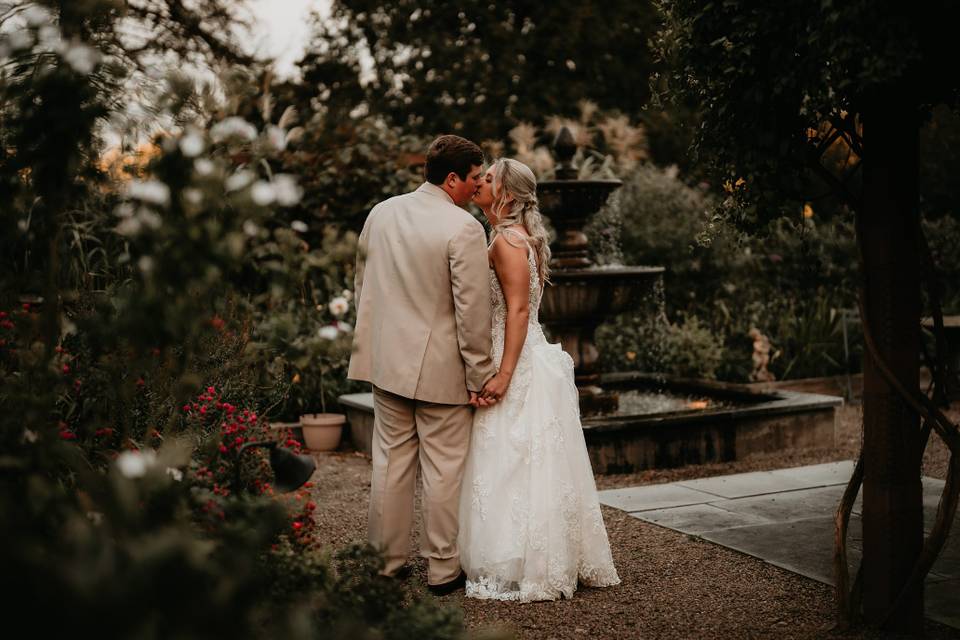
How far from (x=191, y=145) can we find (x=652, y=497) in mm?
Answer: 4527

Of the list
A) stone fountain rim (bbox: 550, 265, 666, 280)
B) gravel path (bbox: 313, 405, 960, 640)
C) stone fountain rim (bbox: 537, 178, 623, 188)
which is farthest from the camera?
stone fountain rim (bbox: 537, 178, 623, 188)

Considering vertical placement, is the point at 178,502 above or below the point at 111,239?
below

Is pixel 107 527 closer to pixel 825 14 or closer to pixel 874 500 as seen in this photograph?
pixel 825 14

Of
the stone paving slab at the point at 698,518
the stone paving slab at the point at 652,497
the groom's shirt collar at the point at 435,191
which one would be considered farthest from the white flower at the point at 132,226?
the stone paving slab at the point at 652,497

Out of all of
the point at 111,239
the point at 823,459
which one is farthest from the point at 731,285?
the point at 111,239

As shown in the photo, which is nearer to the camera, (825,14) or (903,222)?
(825,14)

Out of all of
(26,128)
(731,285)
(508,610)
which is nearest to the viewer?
A: (26,128)

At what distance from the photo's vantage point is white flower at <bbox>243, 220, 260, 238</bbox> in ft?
6.71

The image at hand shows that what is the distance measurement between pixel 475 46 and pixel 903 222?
16870mm

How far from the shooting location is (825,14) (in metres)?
2.84

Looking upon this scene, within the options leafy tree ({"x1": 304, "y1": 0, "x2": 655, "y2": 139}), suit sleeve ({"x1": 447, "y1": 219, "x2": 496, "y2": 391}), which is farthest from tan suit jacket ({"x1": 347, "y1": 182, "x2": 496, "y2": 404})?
leafy tree ({"x1": 304, "y1": 0, "x2": 655, "y2": 139})

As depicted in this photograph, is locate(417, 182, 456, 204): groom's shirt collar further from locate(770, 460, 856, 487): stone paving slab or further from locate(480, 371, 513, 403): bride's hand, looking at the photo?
locate(770, 460, 856, 487): stone paving slab

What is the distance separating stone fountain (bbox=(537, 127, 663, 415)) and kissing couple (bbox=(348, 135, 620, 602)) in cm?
313

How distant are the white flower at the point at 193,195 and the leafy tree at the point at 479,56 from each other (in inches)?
682
